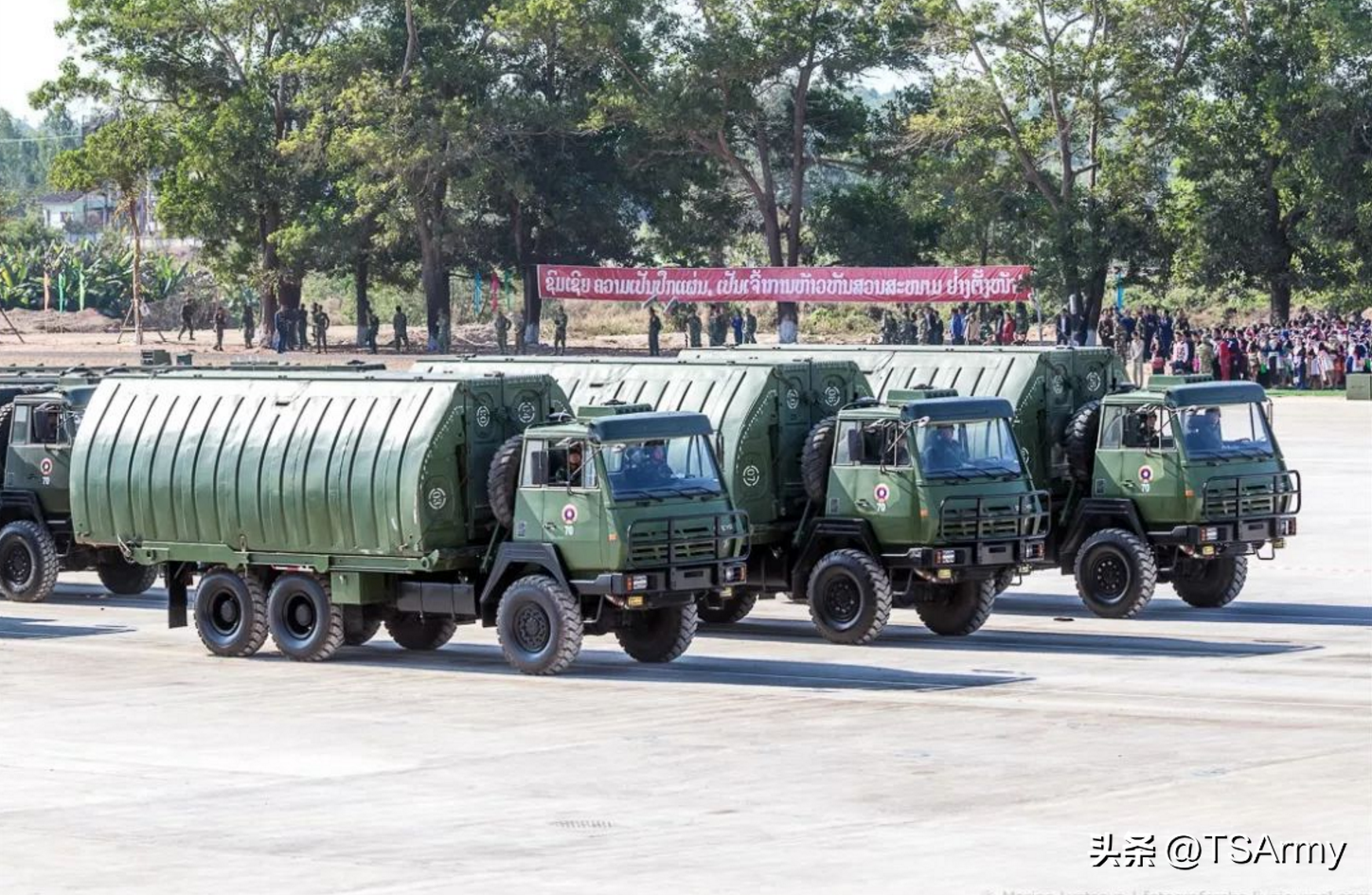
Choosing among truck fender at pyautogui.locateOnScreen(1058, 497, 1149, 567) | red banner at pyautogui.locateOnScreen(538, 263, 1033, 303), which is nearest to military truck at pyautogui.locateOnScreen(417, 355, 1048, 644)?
truck fender at pyautogui.locateOnScreen(1058, 497, 1149, 567)

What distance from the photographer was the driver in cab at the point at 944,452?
25.2 meters

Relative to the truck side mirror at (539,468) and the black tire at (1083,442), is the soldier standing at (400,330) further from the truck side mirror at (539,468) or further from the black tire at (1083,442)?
the truck side mirror at (539,468)

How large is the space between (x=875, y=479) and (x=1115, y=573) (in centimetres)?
384

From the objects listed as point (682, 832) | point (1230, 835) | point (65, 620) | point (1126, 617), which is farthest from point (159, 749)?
point (1126, 617)

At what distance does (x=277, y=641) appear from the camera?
80.7ft

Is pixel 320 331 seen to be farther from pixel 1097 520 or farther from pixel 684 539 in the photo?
pixel 684 539

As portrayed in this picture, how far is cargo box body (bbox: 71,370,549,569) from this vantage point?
77.3 feet

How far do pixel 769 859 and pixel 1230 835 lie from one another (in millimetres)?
2750

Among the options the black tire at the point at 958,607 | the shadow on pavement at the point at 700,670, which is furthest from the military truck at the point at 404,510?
the black tire at the point at 958,607

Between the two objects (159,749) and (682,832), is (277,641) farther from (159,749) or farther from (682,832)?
(682,832)

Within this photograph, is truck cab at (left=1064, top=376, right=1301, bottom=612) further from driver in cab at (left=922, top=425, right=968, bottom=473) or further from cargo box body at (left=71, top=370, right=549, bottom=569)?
cargo box body at (left=71, top=370, right=549, bottom=569)

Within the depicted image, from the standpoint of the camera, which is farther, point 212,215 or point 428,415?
point 212,215

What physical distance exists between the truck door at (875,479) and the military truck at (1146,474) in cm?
341

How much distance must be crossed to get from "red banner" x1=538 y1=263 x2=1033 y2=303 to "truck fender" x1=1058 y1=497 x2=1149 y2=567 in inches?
1289
